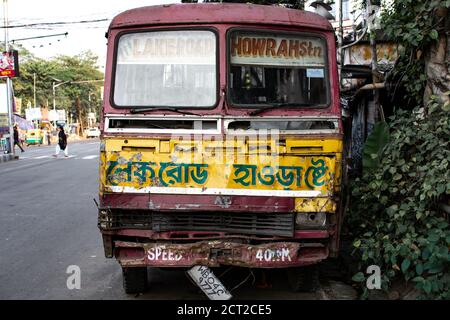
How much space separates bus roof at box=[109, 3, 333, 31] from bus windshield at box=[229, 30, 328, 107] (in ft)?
0.39

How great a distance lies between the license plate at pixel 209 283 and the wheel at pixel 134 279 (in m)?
0.73

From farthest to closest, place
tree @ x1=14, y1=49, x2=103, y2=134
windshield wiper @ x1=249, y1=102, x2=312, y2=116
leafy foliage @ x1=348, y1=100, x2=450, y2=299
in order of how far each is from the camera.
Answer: tree @ x1=14, y1=49, x2=103, y2=134 → windshield wiper @ x1=249, y1=102, x2=312, y2=116 → leafy foliage @ x1=348, y1=100, x2=450, y2=299

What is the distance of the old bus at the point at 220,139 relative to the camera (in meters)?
4.35

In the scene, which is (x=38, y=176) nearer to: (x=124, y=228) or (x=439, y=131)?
(x=124, y=228)

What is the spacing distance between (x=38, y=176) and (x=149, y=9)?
1209cm

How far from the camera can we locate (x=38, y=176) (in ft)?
51.4

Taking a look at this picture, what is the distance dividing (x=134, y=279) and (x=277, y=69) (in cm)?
233

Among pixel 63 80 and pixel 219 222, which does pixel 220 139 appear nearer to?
pixel 219 222

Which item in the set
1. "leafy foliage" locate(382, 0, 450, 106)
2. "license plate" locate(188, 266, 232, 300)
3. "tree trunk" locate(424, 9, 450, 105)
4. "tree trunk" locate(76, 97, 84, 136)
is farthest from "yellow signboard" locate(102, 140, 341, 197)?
"tree trunk" locate(76, 97, 84, 136)

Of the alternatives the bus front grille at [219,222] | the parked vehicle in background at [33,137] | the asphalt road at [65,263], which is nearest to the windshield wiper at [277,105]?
the bus front grille at [219,222]

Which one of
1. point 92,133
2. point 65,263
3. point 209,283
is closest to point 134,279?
point 209,283

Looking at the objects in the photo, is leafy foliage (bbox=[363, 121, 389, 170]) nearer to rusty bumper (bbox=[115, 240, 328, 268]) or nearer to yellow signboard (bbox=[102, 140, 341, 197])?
yellow signboard (bbox=[102, 140, 341, 197])

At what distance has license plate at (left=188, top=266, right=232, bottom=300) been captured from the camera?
432 cm
